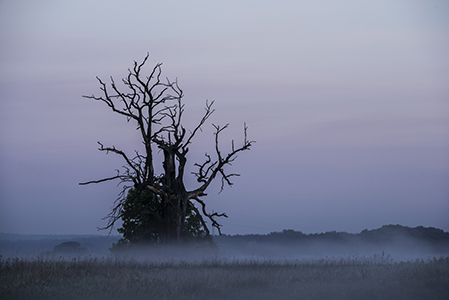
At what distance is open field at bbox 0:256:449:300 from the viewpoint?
46.5ft

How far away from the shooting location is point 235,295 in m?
14.9

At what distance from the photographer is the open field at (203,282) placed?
14.2 metres

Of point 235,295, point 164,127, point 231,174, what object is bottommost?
point 235,295

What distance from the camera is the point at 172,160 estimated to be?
2636cm

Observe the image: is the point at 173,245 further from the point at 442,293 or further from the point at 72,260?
the point at 442,293

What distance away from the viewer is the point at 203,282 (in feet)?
51.3

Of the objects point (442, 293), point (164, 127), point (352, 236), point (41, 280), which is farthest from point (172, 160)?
point (352, 236)

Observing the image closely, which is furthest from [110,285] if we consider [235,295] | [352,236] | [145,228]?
[352,236]

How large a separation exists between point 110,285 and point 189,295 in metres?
2.15

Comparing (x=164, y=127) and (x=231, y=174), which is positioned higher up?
(x=164, y=127)

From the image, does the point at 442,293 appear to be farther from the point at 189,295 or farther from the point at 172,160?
the point at 172,160

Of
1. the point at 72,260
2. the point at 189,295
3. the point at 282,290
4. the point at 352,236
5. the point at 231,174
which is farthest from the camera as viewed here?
the point at 352,236

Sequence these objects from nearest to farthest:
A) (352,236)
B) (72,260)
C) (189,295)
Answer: (189,295)
(72,260)
(352,236)

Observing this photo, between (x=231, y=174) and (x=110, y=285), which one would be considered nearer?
(x=110, y=285)
